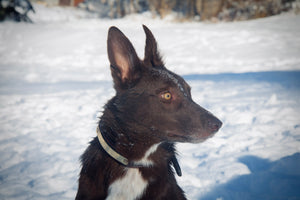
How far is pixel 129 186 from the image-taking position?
71.9 inches

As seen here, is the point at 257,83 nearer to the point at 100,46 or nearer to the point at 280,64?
the point at 280,64

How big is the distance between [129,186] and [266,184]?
168cm

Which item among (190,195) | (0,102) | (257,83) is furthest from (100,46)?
(190,195)

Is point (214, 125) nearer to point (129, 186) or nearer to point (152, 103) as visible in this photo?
point (152, 103)

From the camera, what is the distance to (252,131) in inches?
149

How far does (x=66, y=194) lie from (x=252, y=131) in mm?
2975

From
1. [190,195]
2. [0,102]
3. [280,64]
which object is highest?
Result: [280,64]

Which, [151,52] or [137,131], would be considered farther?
[151,52]

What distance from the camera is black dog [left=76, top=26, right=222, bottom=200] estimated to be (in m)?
1.80

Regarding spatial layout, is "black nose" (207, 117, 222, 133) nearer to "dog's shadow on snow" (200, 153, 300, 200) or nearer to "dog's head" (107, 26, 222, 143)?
"dog's head" (107, 26, 222, 143)

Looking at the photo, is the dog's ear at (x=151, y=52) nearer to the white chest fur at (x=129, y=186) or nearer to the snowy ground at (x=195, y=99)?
the snowy ground at (x=195, y=99)

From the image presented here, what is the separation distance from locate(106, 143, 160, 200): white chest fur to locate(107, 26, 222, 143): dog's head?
0.93ft

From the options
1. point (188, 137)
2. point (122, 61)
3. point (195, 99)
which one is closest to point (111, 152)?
point (188, 137)

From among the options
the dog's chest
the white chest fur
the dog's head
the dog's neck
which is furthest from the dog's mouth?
the dog's chest
